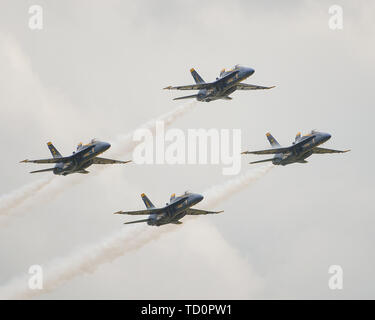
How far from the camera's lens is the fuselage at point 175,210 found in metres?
127

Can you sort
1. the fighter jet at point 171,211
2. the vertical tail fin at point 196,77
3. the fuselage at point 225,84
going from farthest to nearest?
the vertical tail fin at point 196,77 < the fuselage at point 225,84 < the fighter jet at point 171,211

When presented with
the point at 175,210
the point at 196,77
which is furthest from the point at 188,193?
the point at 196,77

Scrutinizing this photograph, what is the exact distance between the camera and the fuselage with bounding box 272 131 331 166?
436ft

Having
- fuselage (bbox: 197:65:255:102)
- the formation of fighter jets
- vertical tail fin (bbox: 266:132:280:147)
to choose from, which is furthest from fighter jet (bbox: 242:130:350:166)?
fuselage (bbox: 197:65:255:102)

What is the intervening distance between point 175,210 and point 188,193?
2.95 meters

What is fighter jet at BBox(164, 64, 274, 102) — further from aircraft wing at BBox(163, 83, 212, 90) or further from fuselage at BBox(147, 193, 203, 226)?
→ fuselage at BBox(147, 193, 203, 226)

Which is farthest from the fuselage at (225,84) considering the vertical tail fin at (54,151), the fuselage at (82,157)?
the vertical tail fin at (54,151)

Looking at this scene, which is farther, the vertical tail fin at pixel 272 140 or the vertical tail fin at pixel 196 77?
the vertical tail fin at pixel 196 77

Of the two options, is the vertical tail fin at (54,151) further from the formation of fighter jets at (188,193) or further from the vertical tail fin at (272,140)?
the vertical tail fin at (272,140)

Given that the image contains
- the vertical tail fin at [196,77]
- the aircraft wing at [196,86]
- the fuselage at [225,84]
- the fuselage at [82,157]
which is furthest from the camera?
the vertical tail fin at [196,77]

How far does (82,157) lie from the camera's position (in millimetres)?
131500
